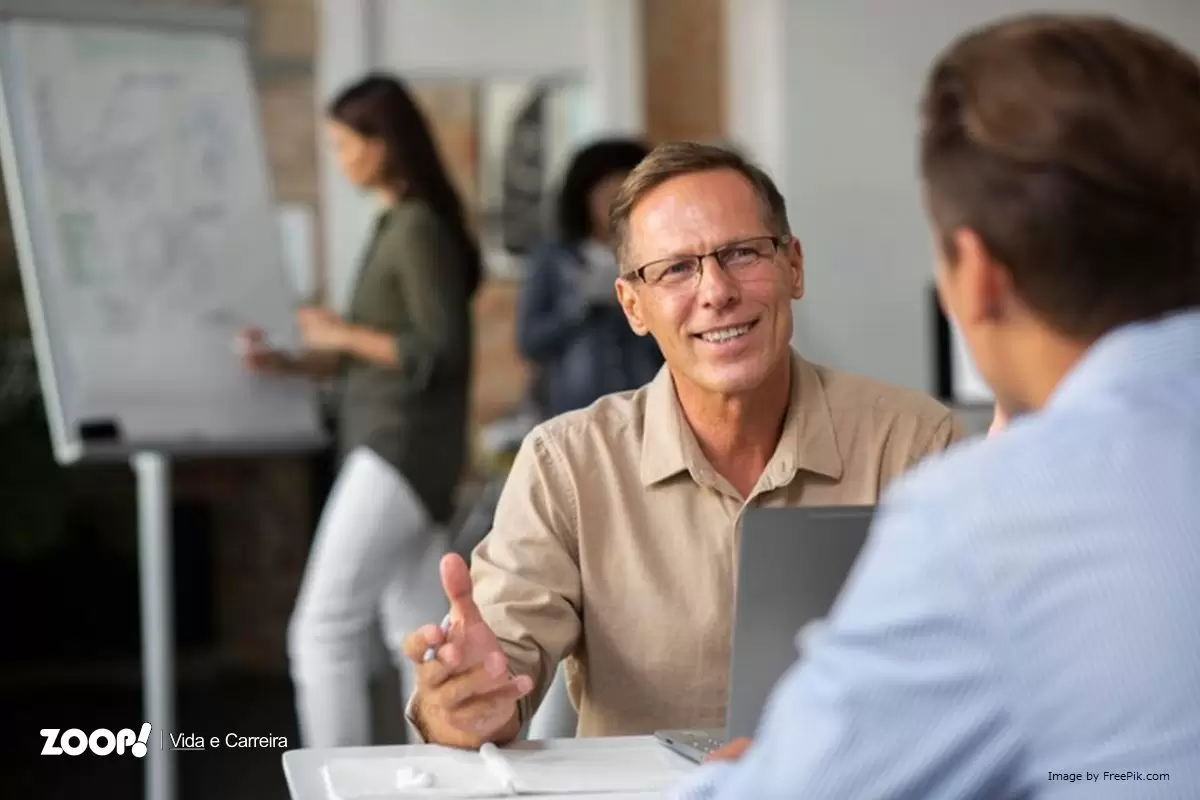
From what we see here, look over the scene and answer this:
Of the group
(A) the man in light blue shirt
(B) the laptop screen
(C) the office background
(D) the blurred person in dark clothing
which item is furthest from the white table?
(C) the office background

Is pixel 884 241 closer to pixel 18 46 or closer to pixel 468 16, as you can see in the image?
pixel 468 16

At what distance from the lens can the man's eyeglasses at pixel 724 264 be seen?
1741 millimetres

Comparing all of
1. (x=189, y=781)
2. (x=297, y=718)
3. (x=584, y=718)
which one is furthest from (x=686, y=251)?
(x=297, y=718)

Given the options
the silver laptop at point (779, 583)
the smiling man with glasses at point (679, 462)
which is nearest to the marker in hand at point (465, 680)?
the smiling man with glasses at point (679, 462)

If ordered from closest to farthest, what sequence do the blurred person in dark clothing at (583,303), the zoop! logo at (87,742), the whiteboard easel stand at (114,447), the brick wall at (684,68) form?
the whiteboard easel stand at (114,447) → the blurred person in dark clothing at (583,303) → the zoop! logo at (87,742) → the brick wall at (684,68)

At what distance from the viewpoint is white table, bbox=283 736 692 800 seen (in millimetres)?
1295

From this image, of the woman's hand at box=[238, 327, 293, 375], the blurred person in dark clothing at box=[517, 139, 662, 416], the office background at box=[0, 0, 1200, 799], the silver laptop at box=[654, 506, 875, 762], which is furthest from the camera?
the office background at box=[0, 0, 1200, 799]

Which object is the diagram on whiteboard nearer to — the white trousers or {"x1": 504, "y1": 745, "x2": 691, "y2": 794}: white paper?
the white trousers

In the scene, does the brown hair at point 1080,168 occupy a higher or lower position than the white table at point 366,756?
higher

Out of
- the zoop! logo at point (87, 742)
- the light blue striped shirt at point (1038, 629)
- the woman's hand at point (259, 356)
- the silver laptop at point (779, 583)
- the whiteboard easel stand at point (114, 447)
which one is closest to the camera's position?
the light blue striped shirt at point (1038, 629)

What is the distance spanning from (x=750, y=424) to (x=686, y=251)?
19 centimetres

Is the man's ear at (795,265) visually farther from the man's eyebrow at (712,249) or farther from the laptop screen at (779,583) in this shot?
the laptop screen at (779,583)

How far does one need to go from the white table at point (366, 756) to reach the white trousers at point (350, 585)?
1762mm

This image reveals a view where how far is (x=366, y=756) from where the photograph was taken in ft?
4.65
